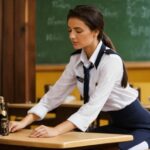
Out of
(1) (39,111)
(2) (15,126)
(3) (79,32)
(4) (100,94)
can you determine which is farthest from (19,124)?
(3) (79,32)

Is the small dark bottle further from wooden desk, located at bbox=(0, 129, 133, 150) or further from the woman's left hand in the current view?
the woman's left hand

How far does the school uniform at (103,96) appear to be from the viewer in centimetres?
255

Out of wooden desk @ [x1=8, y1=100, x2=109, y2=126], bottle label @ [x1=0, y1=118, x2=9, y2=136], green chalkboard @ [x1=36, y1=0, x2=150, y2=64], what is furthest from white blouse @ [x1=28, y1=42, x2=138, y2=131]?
green chalkboard @ [x1=36, y1=0, x2=150, y2=64]

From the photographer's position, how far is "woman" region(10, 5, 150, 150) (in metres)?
2.55

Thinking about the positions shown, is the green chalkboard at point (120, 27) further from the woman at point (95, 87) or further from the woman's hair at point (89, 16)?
the woman's hair at point (89, 16)

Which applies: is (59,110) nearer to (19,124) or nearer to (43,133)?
(19,124)

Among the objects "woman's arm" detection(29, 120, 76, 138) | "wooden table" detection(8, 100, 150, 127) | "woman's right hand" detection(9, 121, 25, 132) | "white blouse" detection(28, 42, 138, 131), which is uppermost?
"white blouse" detection(28, 42, 138, 131)

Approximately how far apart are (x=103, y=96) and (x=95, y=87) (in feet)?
0.43

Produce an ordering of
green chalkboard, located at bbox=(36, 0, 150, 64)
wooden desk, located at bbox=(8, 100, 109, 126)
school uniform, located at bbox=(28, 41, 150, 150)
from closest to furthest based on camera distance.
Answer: school uniform, located at bbox=(28, 41, 150, 150), wooden desk, located at bbox=(8, 100, 109, 126), green chalkboard, located at bbox=(36, 0, 150, 64)

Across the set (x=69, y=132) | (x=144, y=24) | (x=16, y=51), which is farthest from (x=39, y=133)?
(x=144, y=24)

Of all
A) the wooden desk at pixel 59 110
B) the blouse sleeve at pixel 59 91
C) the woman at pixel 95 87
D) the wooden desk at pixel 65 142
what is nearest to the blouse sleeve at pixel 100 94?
the woman at pixel 95 87

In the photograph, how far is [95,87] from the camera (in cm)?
267

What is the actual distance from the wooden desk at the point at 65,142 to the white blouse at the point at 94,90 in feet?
0.56

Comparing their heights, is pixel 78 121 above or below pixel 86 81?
below
